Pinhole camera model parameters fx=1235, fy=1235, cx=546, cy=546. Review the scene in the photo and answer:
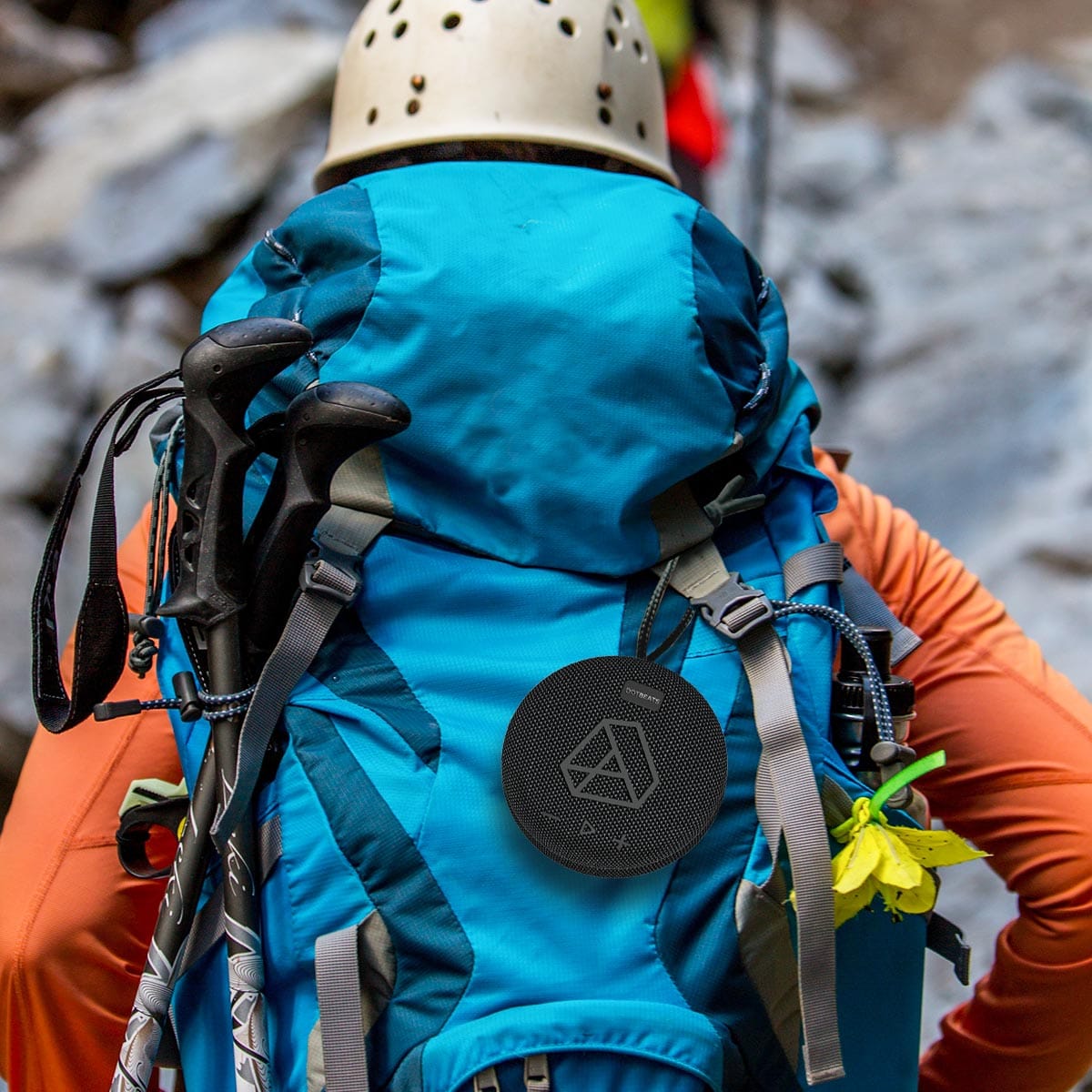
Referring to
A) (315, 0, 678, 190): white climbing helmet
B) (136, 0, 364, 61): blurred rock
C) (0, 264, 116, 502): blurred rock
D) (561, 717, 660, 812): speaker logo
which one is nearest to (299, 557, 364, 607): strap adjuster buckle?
(561, 717, 660, 812): speaker logo

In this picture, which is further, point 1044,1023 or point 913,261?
point 913,261

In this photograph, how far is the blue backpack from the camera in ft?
3.21

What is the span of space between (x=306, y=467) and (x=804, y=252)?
478cm

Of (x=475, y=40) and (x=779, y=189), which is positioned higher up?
(x=475, y=40)

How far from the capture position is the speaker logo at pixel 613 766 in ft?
3.32

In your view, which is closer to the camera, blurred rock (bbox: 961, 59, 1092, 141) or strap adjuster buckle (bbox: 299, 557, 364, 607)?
strap adjuster buckle (bbox: 299, 557, 364, 607)

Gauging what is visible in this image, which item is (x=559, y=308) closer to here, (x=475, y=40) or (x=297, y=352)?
(x=297, y=352)

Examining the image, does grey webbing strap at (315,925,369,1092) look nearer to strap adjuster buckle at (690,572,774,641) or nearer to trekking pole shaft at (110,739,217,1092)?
trekking pole shaft at (110,739,217,1092)

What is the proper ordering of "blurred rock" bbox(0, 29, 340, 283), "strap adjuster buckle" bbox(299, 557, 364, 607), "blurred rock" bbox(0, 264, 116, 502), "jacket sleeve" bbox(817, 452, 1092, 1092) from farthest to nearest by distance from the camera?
"blurred rock" bbox(0, 29, 340, 283) < "blurred rock" bbox(0, 264, 116, 502) < "jacket sleeve" bbox(817, 452, 1092, 1092) < "strap adjuster buckle" bbox(299, 557, 364, 607)

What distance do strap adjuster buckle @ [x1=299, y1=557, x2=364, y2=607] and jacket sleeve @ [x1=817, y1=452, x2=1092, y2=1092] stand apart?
1.94 feet

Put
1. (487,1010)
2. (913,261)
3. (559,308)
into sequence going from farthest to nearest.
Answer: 1. (913,261)
2. (559,308)
3. (487,1010)

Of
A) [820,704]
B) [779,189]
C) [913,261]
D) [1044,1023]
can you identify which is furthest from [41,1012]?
[779,189]

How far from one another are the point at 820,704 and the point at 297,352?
552 mm

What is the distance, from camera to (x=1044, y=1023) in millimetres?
1387
